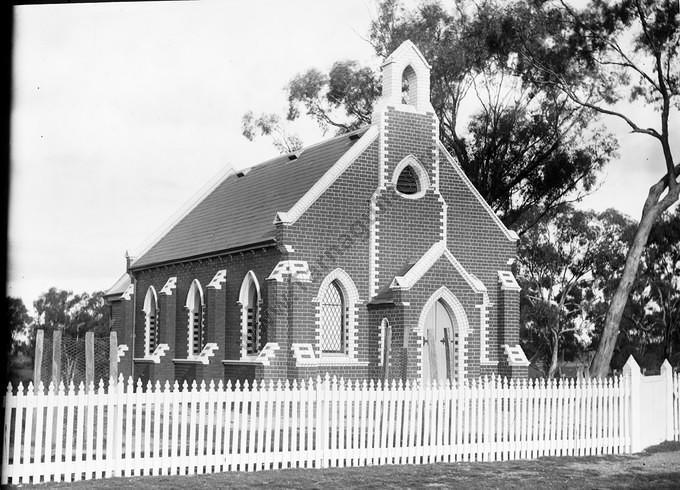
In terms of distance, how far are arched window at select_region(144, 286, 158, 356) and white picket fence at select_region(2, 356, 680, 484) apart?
2124cm

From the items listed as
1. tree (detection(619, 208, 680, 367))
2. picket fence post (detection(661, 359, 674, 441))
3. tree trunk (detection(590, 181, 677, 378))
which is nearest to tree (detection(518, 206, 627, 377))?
tree (detection(619, 208, 680, 367))

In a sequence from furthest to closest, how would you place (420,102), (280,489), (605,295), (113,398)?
(605,295)
(420,102)
(113,398)
(280,489)

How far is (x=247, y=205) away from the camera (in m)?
34.6

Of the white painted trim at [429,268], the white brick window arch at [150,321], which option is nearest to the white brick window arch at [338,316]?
the white painted trim at [429,268]

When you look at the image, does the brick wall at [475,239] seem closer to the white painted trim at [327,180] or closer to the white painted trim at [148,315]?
the white painted trim at [327,180]

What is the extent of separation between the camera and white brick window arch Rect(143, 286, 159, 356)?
131 feet

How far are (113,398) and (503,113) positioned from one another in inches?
1302

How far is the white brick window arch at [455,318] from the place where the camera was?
2817cm

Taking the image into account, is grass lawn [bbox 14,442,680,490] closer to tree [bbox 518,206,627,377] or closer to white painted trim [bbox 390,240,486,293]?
white painted trim [bbox 390,240,486,293]

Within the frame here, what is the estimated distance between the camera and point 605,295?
63469 millimetres

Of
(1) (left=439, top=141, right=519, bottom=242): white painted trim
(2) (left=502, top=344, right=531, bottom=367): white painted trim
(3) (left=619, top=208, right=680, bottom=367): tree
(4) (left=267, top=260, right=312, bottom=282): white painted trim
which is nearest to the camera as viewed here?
(4) (left=267, top=260, right=312, bottom=282): white painted trim

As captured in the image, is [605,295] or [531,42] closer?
[531,42]

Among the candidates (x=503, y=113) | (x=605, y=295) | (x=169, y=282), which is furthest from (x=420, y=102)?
(x=605, y=295)

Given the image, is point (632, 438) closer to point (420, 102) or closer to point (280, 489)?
point (280, 489)
